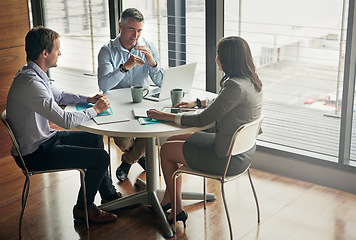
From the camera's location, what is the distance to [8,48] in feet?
13.4

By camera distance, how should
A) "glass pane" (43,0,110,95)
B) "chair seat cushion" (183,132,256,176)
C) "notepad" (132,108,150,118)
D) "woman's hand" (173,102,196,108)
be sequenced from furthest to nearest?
1. "glass pane" (43,0,110,95)
2. "woman's hand" (173,102,196,108)
3. "notepad" (132,108,150,118)
4. "chair seat cushion" (183,132,256,176)

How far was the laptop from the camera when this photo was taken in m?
2.82

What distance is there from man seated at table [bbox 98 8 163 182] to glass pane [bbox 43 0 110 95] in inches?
43.8

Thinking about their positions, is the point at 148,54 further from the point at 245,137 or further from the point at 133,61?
the point at 245,137

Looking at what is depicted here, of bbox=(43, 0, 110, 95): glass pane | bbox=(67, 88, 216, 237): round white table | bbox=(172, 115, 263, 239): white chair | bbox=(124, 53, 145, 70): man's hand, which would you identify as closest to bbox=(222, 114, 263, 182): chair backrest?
bbox=(172, 115, 263, 239): white chair

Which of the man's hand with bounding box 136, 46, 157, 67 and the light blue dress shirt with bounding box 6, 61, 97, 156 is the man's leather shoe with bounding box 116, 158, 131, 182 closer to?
the man's hand with bounding box 136, 46, 157, 67

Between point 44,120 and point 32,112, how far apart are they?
12 centimetres

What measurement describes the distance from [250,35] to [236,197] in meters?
1.23

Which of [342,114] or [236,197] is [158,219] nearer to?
[236,197]

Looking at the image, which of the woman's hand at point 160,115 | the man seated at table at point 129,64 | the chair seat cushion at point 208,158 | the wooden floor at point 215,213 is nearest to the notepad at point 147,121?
the woman's hand at point 160,115

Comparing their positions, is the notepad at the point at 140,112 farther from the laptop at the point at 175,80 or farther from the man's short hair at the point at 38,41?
the man's short hair at the point at 38,41

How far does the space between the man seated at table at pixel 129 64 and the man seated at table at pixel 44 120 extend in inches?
16.2

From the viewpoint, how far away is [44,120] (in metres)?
2.70

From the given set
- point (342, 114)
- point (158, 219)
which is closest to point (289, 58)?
point (342, 114)
